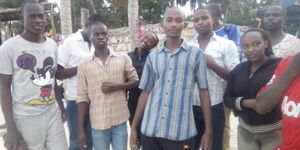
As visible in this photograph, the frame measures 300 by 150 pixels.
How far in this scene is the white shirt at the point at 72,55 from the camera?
3.32m

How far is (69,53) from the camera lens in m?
3.34

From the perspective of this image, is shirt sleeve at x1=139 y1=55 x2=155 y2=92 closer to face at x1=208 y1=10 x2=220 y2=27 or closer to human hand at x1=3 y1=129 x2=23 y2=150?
human hand at x1=3 y1=129 x2=23 y2=150

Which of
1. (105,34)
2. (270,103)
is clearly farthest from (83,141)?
(270,103)

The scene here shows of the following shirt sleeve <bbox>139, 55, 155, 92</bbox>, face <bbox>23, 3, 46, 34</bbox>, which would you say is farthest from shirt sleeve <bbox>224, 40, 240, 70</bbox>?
face <bbox>23, 3, 46, 34</bbox>

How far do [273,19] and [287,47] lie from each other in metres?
0.35

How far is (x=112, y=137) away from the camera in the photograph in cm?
296

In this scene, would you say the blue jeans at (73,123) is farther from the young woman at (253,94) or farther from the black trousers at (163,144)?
the young woman at (253,94)

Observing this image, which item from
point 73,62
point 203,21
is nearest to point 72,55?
point 73,62

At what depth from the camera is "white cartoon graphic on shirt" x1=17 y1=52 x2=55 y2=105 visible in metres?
2.62

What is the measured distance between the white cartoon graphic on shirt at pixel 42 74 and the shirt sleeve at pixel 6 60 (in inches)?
2.7

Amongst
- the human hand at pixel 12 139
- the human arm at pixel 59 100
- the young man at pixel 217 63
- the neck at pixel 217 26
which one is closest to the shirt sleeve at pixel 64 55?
the human arm at pixel 59 100

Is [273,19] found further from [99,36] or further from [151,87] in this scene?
[99,36]

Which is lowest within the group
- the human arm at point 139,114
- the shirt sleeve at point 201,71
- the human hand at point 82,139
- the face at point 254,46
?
the human hand at point 82,139

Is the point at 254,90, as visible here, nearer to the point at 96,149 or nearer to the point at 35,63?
the point at 96,149
